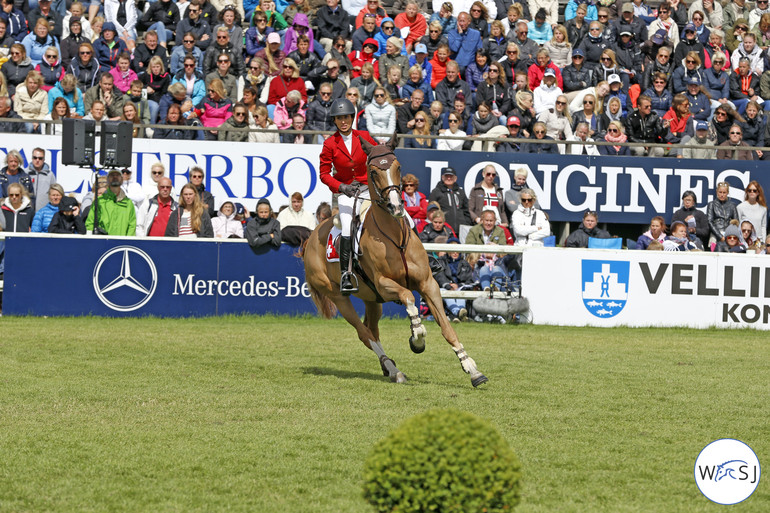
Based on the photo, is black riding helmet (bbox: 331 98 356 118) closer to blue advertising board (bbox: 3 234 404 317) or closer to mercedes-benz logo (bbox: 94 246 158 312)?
blue advertising board (bbox: 3 234 404 317)

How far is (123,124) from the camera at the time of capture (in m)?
18.2

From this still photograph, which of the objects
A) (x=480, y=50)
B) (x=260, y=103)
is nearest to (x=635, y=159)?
(x=480, y=50)

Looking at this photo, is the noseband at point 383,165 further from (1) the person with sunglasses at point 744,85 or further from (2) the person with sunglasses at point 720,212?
(1) the person with sunglasses at point 744,85

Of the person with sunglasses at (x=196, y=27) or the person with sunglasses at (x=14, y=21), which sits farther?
the person with sunglasses at (x=196, y=27)

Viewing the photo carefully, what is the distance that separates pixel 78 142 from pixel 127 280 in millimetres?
2444

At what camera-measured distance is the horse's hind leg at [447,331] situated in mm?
10859

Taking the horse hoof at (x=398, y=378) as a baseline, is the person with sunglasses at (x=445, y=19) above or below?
above

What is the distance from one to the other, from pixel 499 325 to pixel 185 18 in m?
10.1

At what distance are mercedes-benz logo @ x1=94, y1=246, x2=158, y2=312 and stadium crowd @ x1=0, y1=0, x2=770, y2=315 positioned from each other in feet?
2.92

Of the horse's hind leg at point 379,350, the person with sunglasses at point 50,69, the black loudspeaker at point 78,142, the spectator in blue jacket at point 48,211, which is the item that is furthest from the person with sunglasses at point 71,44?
the horse's hind leg at point 379,350

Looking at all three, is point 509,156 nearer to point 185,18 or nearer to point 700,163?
point 700,163

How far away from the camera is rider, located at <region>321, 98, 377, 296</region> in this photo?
38.3 ft

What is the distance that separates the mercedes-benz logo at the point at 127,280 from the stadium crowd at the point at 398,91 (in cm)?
89

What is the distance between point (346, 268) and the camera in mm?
11875
